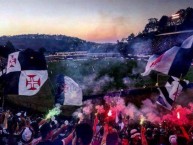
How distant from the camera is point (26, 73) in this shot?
885 cm

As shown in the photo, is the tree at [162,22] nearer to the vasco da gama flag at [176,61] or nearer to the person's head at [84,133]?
the vasco da gama flag at [176,61]

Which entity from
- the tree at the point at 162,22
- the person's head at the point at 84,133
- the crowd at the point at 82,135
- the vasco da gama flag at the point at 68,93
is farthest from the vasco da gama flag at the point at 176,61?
the tree at the point at 162,22

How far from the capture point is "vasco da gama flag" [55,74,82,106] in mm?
9312

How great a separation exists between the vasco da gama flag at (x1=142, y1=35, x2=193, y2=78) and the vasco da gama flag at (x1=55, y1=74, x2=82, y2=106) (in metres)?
1.81

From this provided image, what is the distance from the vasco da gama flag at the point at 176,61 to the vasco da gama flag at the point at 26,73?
2493mm

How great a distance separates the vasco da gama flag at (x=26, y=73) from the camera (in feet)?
28.5

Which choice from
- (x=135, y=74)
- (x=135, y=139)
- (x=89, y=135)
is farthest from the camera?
(x=135, y=74)

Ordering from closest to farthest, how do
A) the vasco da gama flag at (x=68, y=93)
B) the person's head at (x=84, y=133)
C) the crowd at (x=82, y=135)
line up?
1. the person's head at (x=84, y=133)
2. the crowd at (x=82, y=135)
3. the vasco da gama flag at (x=68, y=93)

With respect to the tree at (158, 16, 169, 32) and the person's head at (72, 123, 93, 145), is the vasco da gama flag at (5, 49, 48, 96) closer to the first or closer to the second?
the person's head at (72, 123, 93, 145)

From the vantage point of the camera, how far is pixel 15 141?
8.33 meters

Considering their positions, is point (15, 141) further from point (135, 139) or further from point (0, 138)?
point (135, 139)

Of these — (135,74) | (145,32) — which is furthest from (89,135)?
(145,32)

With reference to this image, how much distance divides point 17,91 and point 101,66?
57.9 ft

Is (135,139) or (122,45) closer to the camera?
(135,139)
